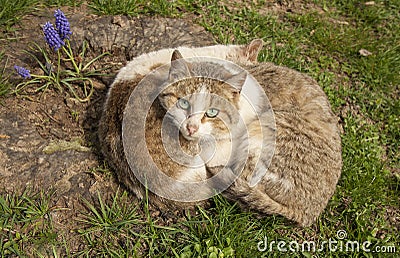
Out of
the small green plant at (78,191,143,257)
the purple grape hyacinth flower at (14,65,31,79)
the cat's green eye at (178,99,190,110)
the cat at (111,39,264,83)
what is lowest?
the small green plant at (78,191,143,257)

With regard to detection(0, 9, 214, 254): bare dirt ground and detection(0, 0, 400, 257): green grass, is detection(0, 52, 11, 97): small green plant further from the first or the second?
detection(0, 0, 400, 257): green grass

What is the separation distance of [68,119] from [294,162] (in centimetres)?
206

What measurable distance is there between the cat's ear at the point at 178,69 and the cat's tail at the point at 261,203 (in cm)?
82

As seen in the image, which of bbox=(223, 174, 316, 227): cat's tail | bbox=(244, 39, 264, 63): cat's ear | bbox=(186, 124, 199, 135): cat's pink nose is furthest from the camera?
bbox=(244, 39, 264, 63): cat's ear

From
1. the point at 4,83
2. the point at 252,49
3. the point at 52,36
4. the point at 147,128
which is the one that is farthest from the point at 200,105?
the point at 4,83

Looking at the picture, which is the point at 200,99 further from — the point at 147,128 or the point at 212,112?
the point at 147,128

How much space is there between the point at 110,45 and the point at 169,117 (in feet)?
5.25

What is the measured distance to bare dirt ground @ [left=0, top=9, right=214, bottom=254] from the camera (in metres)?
3.31

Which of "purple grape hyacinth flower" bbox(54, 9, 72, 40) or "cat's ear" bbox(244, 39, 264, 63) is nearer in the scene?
"purple grape hyacinth flower" bbox(54, 9, 72, 40)

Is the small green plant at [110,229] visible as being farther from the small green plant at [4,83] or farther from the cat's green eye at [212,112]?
the small green plant at [4,83]

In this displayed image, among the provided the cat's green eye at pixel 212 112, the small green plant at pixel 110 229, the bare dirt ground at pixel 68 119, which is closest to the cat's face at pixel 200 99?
the cat's green eye at pixel 212 112

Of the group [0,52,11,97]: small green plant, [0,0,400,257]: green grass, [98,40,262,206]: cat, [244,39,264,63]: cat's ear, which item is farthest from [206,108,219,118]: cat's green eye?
[0,52,11,97]: small green plant

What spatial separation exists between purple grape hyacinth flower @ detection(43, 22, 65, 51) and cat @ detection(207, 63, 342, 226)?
170 cm

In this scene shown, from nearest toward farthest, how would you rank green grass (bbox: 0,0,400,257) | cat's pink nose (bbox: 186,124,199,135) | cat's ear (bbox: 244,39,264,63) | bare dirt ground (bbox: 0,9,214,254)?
1. cat's pink nose (bbox: 186,124,199,135)
2. green grass (bbox: 0,0,400,257)
3. bare dirt ground (bbox: 0,9,214,254)
4. cat's ear (bbox: 244,39,264,63)
